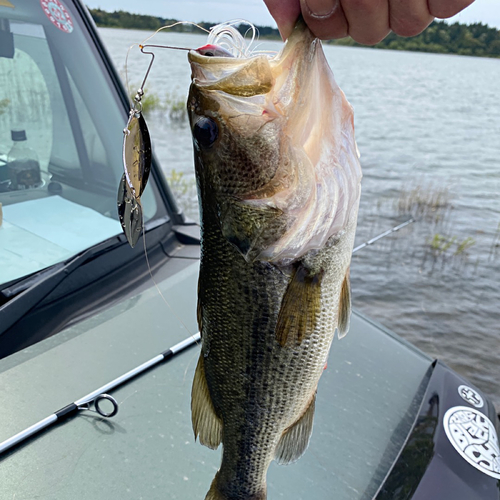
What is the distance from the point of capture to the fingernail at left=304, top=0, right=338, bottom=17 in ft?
2.99

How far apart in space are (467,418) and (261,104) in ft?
4.79

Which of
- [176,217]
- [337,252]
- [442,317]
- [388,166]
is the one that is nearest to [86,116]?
[176,217]

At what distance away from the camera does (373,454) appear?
160cm

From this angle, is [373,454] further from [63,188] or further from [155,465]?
[63,188]

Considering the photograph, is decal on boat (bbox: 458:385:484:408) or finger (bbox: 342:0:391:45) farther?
decal on boat (bbox: 458:385:484:408)

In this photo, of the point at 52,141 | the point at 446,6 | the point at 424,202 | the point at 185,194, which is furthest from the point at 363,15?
the point at 424,202

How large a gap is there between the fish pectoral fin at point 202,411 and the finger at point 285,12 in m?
0.90

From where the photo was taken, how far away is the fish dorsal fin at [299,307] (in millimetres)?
1186

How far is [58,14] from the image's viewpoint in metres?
2.29

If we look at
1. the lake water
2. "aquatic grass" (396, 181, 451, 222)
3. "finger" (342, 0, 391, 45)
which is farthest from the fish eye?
"aquatic grass" (396, 181, 451, 222)

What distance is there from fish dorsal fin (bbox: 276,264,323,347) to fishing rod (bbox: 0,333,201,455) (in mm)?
711

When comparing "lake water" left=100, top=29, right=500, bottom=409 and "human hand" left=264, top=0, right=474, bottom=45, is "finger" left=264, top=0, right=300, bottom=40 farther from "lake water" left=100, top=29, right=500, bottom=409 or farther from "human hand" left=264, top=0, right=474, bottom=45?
"lake water" left=100, top=29, right=500, bottom=409

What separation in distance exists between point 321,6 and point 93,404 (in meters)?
1.41

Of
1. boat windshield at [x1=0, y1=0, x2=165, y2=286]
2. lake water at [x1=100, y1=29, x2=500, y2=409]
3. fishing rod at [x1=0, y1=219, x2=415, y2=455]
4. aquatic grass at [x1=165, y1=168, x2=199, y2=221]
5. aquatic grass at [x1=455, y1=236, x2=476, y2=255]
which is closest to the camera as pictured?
fishing rod at [x1=0, y1=219, x2=415, y2=455]
